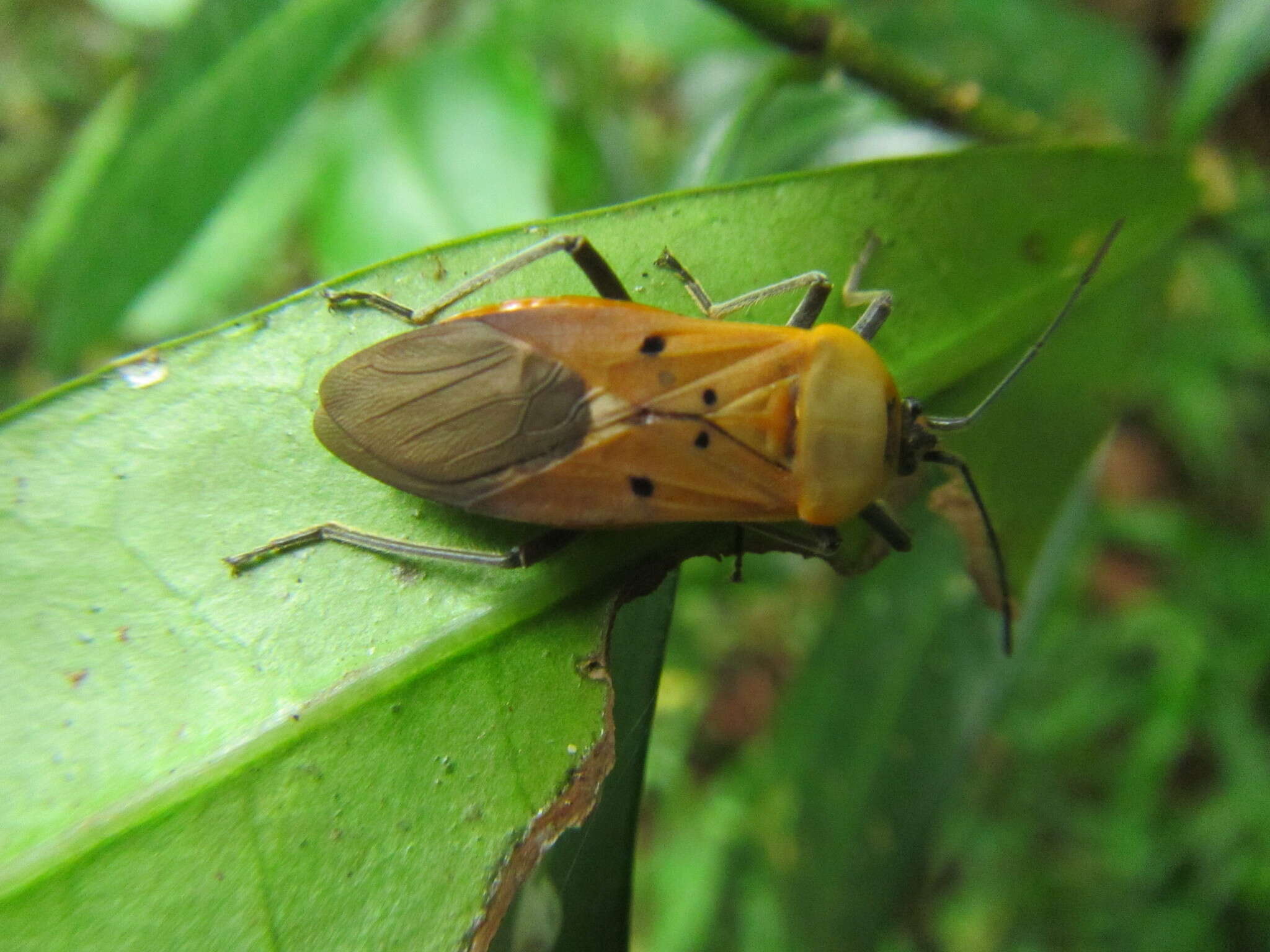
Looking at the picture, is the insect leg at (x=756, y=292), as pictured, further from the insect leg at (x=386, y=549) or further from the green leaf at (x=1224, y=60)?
the green leaf at (x=1224, y=60)

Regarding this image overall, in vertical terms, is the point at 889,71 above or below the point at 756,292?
above

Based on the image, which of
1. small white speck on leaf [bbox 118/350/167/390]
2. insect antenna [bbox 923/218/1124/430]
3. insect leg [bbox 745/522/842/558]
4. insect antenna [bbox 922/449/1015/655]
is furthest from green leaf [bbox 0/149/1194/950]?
insect antenna [bbox 922/449/1015/655]

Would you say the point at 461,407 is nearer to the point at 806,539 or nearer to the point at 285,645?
the point at 285,645

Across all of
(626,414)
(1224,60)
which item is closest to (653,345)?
(626,414)

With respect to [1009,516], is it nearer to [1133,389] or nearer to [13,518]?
[13,518]

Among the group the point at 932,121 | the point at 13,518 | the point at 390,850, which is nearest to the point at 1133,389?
the point at 932,121

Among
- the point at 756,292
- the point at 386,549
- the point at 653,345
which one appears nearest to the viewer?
the point at 386,549
